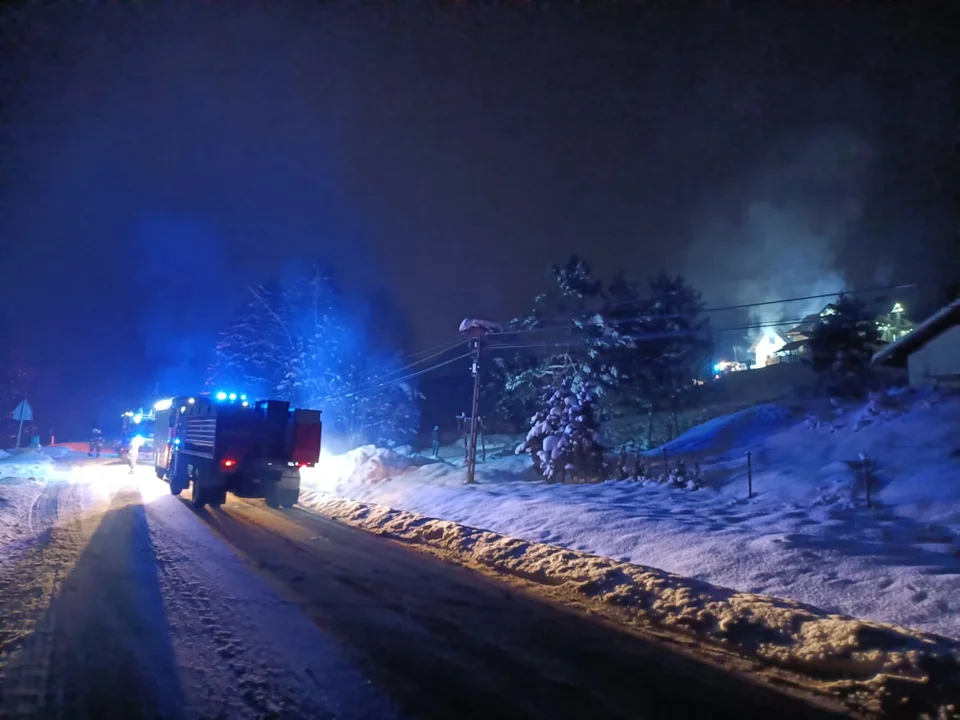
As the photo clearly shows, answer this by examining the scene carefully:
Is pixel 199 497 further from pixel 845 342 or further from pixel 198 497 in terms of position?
pixel 845 342

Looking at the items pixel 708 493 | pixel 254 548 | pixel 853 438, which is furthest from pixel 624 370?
pixel 254 548

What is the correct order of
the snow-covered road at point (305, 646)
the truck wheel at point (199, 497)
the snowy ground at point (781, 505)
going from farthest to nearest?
1. the truck wheel at point (199, 497)
2. the snowy ground at point (781, 505)
3. the snow-covered road at point (305, 646)

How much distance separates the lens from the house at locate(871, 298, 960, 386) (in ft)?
86.1

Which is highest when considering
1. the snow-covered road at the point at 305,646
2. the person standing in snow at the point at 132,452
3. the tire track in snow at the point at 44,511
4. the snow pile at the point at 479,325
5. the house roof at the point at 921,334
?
the house roof at the point at 921,334

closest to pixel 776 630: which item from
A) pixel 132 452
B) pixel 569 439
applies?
pixel 569 439

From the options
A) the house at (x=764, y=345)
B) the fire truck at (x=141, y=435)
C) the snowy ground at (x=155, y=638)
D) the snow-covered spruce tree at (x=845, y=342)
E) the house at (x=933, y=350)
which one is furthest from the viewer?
the house at (x=764, y=345)

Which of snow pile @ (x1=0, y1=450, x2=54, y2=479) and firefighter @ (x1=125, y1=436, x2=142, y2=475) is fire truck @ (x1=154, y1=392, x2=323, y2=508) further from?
firefighter @ (x1=125, y1=436, x2=142, y2=475)

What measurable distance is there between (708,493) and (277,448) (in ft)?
38.2

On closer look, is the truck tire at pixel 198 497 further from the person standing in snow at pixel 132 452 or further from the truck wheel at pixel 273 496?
the person standing in snow at pixel 132 452

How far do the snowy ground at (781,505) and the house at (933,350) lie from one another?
154 inches

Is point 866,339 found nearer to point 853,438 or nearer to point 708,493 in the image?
point 853,438

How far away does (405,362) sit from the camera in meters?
46.0

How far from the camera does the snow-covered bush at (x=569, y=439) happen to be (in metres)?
21.8

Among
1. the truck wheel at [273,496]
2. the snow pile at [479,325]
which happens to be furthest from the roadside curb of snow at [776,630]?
the snow pile at [479,325]
